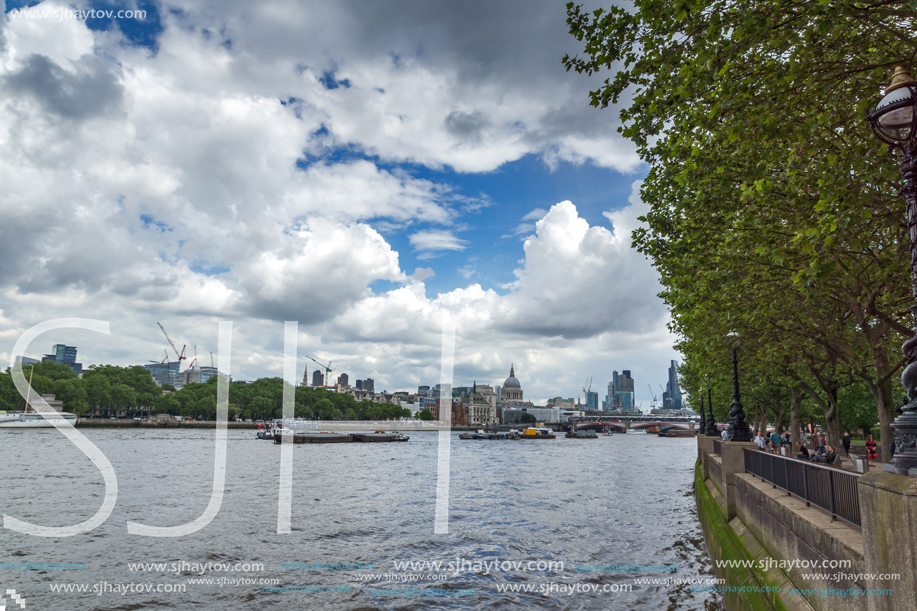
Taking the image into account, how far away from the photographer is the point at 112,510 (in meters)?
24.2

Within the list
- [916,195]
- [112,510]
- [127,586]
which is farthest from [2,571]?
[916,195]

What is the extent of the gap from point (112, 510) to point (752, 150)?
28.0m

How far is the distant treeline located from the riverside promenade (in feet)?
439

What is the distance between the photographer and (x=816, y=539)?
6988 millimetres

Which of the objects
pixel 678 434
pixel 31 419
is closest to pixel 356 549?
pixel 31 419

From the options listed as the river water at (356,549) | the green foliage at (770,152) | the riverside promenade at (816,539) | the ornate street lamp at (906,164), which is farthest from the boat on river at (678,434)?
the ornate street lamp at (906,164)

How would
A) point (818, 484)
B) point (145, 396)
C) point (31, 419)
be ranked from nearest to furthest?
point (818, 484) < point (31, 419) < point (145, 396)

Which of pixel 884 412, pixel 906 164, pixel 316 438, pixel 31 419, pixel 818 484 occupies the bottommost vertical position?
pixel 316 438

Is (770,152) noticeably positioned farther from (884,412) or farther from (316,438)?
(316,438)

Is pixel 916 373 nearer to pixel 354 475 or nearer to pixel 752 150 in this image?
pixel 752 150

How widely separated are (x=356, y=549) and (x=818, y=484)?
47.7 ft

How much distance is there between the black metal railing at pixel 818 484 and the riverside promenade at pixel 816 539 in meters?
0.01

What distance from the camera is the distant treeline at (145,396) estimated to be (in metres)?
115

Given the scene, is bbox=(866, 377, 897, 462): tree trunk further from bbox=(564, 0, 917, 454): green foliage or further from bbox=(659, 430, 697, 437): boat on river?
bbox=(659, 430, 697, 437): boat on river
